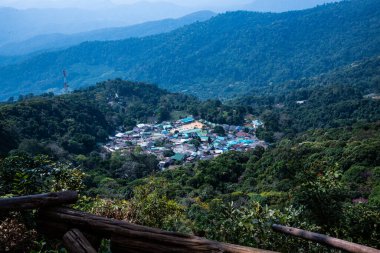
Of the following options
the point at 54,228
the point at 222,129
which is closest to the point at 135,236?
→ the point at 54,228

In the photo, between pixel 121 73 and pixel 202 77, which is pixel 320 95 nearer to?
pixel 202 77

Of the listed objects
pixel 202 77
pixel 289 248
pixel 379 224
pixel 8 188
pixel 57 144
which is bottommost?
pixel 202 77

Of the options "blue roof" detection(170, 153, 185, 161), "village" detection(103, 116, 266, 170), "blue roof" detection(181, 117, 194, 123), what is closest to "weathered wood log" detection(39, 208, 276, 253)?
"village" detection(103, 116, 266, 170)

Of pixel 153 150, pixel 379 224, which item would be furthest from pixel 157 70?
pixel 379 224

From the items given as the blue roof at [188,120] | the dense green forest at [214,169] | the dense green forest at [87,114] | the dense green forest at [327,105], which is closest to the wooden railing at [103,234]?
the dense green forest at [214,169]

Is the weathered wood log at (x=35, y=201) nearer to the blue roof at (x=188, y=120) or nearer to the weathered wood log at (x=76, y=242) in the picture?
the weathered wood log at (x=76, y=242)

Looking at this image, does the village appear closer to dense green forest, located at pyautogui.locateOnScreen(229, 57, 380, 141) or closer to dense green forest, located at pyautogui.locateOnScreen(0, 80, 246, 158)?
dense green forest, located at pyautogui.locateOnScreen(0, 80, 246, 158)

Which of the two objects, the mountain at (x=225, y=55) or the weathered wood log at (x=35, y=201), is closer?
the weathered wood log at (x=35, y=201)
